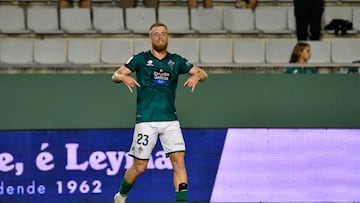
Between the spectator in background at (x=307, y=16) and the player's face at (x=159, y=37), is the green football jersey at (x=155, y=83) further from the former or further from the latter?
the spectator in background at (x=307, y=16)

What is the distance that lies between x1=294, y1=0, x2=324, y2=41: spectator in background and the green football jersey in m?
4.16

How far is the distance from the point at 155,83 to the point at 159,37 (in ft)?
1.25

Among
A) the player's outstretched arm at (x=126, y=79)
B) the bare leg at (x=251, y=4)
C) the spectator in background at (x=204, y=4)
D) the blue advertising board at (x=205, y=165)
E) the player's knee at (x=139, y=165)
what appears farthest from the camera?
the bare leg at (x=251, y=4)

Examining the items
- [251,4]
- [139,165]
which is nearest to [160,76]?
[139,165]

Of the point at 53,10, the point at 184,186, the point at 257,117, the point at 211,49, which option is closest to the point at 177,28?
the point at 211,49

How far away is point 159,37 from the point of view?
7.01 metres

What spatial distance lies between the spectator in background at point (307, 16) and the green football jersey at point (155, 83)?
13.6 feet

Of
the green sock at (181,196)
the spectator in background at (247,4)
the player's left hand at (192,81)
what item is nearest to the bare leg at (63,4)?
the spectator in background at (247,4)

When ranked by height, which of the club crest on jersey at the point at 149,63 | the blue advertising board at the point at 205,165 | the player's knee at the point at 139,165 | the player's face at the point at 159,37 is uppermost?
the player's face at the point at 159,37

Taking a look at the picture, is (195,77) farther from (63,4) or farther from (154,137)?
(63,4)

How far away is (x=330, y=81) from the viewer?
8945mm

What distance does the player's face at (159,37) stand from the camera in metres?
6.98

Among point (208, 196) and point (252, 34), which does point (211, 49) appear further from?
point (208, 196)

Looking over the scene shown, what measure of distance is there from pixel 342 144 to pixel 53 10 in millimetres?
4231
